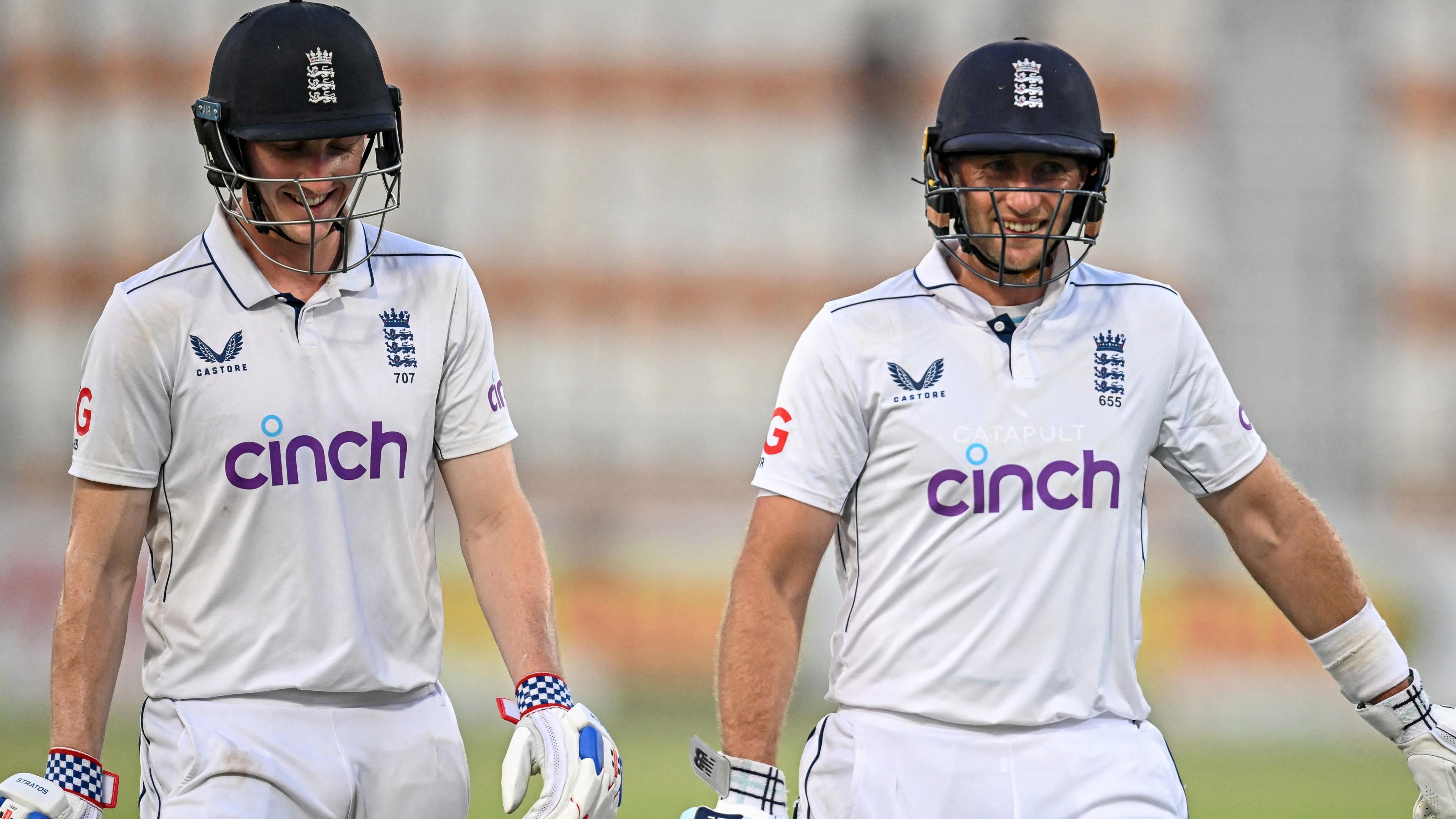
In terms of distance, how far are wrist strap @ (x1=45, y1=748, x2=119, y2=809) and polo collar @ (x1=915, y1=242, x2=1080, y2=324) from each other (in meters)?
1.65

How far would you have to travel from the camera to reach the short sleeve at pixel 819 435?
3.05 m

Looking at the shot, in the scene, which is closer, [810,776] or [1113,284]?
[810,776]

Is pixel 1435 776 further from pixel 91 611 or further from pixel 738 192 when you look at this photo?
pixel 738 192

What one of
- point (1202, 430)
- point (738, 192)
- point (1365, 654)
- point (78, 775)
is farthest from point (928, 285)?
point (738, 192)

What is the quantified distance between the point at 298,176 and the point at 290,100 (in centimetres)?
13

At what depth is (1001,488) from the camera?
9.85 ft

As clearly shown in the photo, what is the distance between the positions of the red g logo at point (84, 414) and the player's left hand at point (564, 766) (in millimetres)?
864

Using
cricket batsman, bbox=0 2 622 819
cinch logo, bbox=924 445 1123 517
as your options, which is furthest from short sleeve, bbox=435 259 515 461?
cinch logo, bbox=924 445 1123 517

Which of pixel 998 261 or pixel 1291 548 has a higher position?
pixel 998 261

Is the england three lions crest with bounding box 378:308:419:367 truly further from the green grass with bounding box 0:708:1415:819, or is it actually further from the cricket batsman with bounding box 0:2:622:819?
the green grass with bounding box 0:708:1415:819

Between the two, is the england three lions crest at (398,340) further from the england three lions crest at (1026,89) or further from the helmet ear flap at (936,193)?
the england three lions crest at (1026,89)

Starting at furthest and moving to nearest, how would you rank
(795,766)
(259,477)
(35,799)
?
(795,766)
(259,477)
(35,799)

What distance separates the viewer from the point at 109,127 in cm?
1490

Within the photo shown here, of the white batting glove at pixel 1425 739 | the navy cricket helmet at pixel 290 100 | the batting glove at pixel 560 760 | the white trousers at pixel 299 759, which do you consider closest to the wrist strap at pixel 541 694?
the batting glove at pixel 560 760
